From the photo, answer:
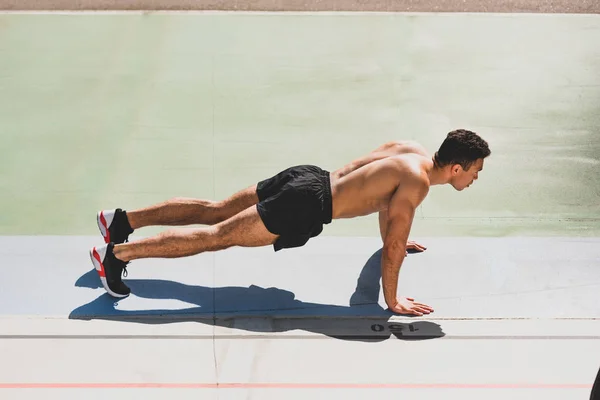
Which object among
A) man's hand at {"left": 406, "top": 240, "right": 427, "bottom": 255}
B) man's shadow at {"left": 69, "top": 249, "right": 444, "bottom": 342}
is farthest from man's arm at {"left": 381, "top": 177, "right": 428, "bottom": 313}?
man's hand at {"left": 406, "top": 240, "right": 427, "bottom": 255}

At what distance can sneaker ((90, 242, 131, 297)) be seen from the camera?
5176 millimetres

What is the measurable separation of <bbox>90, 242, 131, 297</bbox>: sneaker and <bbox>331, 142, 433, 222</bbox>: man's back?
1338mm

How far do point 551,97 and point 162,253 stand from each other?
3985 mm

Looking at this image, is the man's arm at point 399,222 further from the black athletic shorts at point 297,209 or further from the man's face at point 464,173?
the black athletic shorts at point 297,209

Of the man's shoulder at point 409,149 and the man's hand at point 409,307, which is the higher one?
the man's shoulder at point 409,149

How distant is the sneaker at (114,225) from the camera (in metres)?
5.45

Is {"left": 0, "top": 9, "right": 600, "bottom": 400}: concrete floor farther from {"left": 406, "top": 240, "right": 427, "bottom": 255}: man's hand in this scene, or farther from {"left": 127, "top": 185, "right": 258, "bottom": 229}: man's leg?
{"left": 127, "top": 185, "right": 258, "bottom": 229}: man's leg

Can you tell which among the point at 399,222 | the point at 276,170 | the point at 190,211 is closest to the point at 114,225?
the point at 190,211

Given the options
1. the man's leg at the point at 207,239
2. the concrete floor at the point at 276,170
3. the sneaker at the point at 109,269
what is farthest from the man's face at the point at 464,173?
the sneaker at the point at 109,269

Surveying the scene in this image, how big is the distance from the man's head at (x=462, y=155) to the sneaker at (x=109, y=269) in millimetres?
1994

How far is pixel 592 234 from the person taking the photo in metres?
6.10
